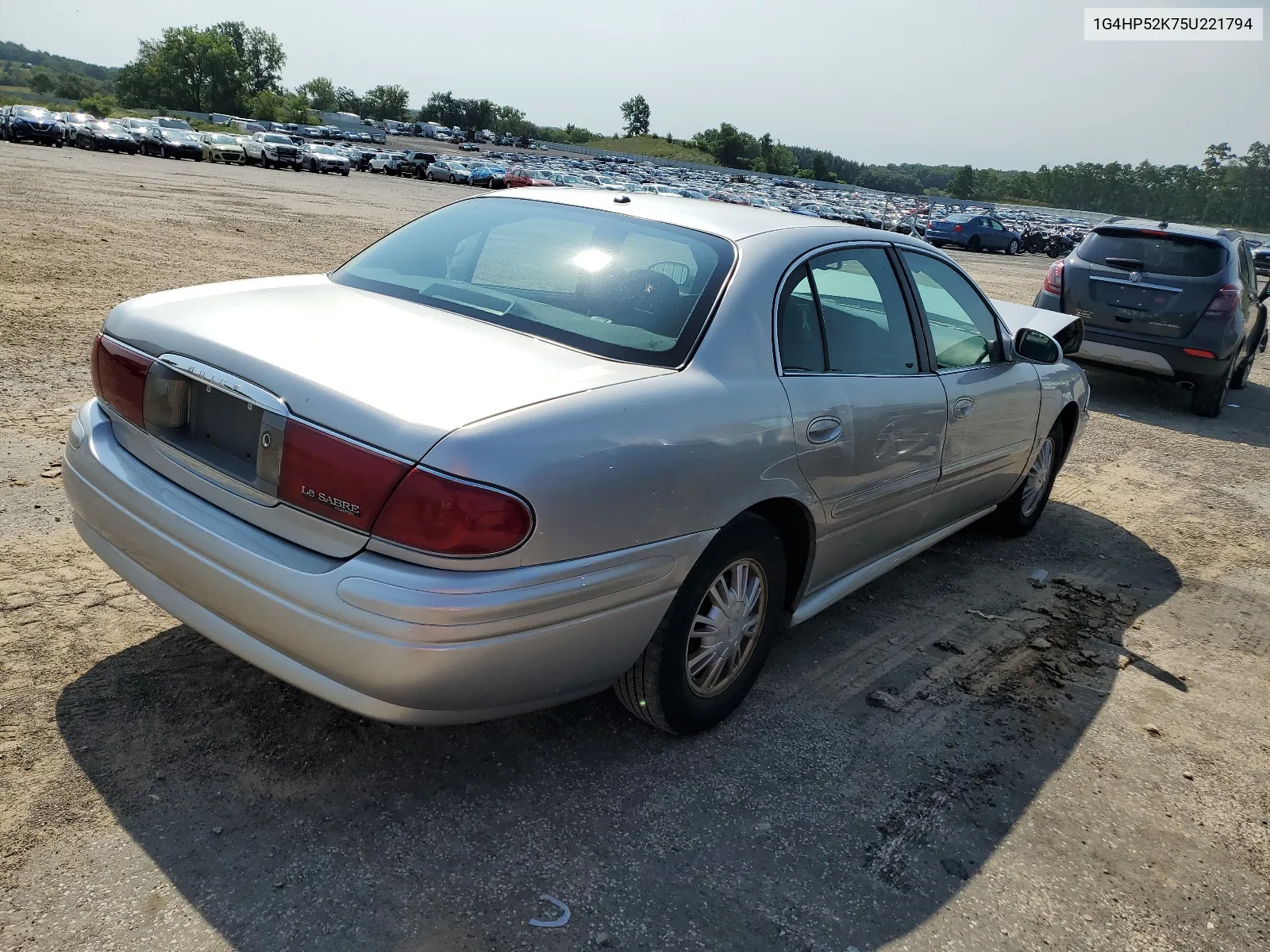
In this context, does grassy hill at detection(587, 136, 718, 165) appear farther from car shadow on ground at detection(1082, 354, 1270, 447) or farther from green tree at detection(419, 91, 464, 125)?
car shadow on ground at detection(1082, 354, 1270, 447)

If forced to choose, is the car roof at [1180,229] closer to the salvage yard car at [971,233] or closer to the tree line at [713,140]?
the salvage yard car at [971,233]

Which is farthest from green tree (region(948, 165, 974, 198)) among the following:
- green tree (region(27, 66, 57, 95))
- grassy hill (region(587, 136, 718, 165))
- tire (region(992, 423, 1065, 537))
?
tire (region(992, 423, 1065, 537))

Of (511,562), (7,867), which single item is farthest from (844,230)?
(7,867)

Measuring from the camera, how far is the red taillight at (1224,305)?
9.06 meters

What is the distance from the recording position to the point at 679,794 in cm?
288

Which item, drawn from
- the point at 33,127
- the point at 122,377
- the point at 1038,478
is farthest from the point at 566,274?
the point at 33,127

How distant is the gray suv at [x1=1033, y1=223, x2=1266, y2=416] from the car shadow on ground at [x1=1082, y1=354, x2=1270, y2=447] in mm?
299

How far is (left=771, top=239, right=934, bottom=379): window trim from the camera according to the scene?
3.12m

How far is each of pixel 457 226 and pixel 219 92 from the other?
147580 millimetres

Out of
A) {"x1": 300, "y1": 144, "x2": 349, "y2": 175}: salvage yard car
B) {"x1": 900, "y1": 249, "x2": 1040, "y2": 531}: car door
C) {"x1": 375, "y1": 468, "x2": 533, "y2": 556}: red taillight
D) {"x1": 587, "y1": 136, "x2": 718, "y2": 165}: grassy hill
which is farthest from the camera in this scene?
{"x1": 587, "y1": 136, "x2": 718, "y2": 165}: grassy hill

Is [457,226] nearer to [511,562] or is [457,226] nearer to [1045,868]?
[511,562]

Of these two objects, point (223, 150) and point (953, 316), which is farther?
point (223, 150)

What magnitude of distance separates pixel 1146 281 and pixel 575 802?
28.6ft

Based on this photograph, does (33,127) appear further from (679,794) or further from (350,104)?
(350,104)
